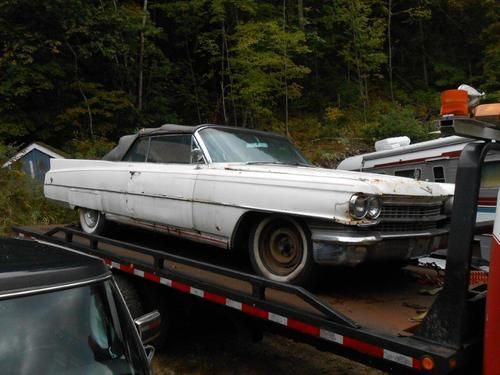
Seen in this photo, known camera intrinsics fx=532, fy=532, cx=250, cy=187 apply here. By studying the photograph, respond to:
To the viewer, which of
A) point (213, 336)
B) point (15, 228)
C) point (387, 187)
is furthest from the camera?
point (15, 228)

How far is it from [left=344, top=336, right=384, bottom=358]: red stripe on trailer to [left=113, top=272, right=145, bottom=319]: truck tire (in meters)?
2.43

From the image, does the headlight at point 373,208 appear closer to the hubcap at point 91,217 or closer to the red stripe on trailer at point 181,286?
the red stripe on trailer at point 181,286

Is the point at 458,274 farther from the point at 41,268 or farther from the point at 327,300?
the point at 41,268

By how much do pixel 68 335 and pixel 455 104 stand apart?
2293 mm

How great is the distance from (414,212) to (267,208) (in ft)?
3.69

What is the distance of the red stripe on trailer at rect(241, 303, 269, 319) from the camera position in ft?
12.2

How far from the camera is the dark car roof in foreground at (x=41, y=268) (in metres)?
2.17

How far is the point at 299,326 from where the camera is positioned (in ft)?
11.4

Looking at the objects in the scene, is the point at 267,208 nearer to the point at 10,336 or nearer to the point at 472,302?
the point at 472,302

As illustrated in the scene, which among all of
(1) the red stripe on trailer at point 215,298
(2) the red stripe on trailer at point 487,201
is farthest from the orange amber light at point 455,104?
(2) the red stripe on trailer at point 487,201

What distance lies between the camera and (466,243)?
2.94 metres

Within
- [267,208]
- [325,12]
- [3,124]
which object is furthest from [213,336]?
[325,12]

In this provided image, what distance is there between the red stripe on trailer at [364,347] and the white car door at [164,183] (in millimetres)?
2132

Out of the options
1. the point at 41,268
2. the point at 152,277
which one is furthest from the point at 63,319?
the point at 152,277
